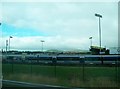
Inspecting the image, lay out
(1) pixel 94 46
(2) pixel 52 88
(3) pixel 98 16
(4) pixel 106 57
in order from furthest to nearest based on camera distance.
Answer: (1) pixel 94 46 < (4) pixel 106 57 < (3) pixel 98 16 < (2) pixel 52 88

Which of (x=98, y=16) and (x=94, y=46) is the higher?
(x=98, y=16)

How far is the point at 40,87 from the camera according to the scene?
49.2 ft

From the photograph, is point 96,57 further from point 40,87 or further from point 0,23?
point 40,87

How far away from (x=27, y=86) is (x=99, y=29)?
40208 millimetres

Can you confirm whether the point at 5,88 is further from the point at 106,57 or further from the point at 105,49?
the point at 105,49

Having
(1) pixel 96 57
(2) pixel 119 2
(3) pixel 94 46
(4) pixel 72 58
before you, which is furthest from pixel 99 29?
(2) pixel 119 2

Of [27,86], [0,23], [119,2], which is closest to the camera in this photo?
[27,86]

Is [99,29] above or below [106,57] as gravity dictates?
above

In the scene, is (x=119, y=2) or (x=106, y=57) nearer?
(x=119, y=2)

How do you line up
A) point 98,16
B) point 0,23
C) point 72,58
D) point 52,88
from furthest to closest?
point 72,58
point 98,16
point 0,23
point 52,88

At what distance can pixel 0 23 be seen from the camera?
3083 centimetres

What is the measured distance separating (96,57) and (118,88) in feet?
141

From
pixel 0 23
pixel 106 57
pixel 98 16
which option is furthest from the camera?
pixel 106 57

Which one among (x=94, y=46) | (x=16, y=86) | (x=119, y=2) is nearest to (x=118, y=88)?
(x=16, y=86)
